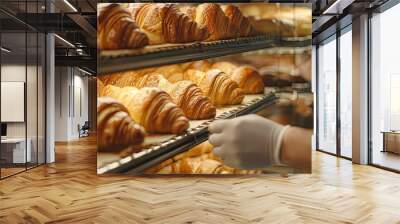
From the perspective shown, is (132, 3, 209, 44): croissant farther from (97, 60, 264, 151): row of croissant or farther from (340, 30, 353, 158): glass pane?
(340, 30, 353, 158): glass pane

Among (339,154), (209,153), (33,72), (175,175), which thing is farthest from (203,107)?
(339,154)

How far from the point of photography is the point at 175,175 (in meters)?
6.69

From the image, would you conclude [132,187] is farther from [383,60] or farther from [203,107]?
[383,60]

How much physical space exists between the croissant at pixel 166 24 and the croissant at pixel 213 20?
86 millimetres

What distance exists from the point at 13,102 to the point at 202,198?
4.23 metres

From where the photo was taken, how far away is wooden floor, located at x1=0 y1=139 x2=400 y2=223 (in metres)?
4.05

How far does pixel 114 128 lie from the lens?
A: 632cm

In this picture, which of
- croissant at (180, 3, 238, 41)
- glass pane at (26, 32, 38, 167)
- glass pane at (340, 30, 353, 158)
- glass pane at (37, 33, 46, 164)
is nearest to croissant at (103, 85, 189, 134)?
croissant at (180, 3, 238, 41)

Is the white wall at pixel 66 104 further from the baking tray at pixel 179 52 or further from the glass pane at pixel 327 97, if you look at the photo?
the baking tray at pixel 179 52

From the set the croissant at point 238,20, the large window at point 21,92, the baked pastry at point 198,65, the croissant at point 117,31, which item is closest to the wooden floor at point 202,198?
the large window at point 21,92

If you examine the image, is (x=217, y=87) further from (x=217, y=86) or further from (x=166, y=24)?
(x=166, y=24)

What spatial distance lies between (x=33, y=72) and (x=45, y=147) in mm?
1766

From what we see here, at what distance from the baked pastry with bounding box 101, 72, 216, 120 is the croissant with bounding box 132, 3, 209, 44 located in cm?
65

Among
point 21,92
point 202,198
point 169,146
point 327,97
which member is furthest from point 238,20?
point 327,97
